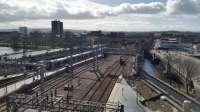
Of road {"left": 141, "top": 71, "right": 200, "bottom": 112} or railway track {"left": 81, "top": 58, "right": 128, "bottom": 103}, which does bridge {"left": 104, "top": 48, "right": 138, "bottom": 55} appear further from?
road {"left": 141, "top": 71, "right": 200, "bottom": 112}

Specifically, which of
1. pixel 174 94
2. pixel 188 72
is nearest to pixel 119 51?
pixel 188 72

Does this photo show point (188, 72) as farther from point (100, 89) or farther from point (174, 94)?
point (100, 89)

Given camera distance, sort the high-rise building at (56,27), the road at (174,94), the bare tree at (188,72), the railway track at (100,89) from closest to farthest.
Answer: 1. the road at (174,94)
2. the railway track at (100,89)
3. the bare tree at (188,72)
4. the high-rise building at (56,27)

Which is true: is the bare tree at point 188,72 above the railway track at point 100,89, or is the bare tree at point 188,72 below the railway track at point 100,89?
above

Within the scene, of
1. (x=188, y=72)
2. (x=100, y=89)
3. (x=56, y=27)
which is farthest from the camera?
(x=56, y=27)

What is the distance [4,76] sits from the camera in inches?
1212

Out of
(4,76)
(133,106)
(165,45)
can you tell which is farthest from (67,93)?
(165,45)

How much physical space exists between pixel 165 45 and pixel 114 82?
195 ft

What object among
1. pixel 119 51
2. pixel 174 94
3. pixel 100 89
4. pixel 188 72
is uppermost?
pixel 188 72

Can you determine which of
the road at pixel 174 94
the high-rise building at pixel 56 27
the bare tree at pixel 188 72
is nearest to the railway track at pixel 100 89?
the road at pixel 174 94

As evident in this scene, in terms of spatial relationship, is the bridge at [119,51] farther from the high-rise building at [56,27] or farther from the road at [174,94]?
the high-rise building at [56,27]

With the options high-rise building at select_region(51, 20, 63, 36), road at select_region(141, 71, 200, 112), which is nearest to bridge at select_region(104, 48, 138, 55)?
road at select_region(141, 71, 200, 112)

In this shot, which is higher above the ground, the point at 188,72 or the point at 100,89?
the point at 188,72

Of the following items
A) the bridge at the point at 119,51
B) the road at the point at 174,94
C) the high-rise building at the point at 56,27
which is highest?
the high-rise building at the point at 56,27
